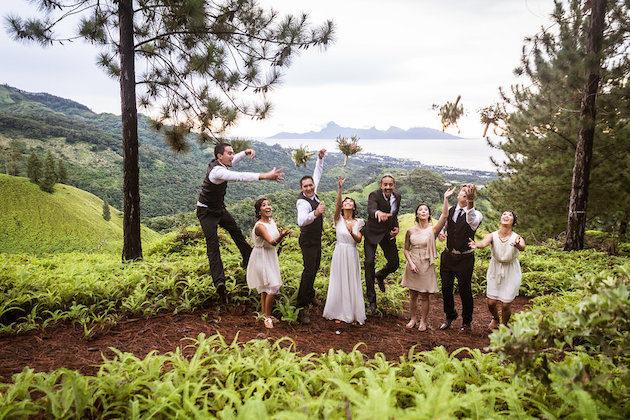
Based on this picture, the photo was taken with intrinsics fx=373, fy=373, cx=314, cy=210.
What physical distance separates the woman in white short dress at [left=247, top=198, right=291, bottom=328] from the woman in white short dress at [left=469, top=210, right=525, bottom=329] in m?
2.97

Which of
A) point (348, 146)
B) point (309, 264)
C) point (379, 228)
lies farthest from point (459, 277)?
point (348, 146)

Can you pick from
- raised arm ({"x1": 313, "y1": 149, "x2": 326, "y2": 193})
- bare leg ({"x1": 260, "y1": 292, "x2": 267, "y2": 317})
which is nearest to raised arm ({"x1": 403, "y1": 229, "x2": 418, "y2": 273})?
raised arm ({"x1": 313, "y1": 149, "x2": 326, "y2": 193})

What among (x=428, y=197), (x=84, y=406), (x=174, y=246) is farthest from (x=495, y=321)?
(x=428, y=197)

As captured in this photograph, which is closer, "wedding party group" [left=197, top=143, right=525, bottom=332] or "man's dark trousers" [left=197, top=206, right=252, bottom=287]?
"wedding party group" [left=197, top=143, right=525, bottom=332]

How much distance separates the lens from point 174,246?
11289 mm

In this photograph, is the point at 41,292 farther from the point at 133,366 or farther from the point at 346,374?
the point at 346,374

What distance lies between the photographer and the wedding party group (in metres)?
5.40

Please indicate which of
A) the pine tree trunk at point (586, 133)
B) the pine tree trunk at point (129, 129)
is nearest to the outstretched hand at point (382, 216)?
the pine tree trunk at point (129, 129)

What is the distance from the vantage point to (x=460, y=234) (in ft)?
18.7

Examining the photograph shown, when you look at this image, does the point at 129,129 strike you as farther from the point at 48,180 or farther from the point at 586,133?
the point at 48,180

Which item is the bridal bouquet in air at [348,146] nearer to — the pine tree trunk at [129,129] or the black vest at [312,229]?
the black vest at [312,229]

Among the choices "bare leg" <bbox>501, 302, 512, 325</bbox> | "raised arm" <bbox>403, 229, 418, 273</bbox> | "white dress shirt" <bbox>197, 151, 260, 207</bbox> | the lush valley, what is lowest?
"bare leg" <bbox>501, 302, 512, 325</bbox>

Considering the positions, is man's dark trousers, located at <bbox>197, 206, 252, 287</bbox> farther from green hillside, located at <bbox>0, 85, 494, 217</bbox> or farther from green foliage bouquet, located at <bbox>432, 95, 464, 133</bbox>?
green hillside, located at <bbox>0, 85, 494, 217</bbox>

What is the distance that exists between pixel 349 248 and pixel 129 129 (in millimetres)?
5432
